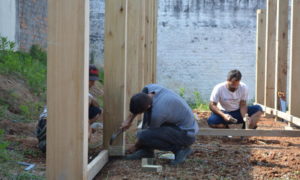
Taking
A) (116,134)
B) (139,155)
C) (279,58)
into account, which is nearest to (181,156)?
(139,155)

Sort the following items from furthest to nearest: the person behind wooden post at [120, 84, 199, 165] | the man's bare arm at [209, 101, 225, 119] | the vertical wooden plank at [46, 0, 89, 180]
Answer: the man's bare arm at [209, 101, 225, 119] → the person behind wooden post at [120, 84, 199, 165] → the vertical wooden plank at [46, 0, 89, 180]

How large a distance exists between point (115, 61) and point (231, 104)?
9.68 ft

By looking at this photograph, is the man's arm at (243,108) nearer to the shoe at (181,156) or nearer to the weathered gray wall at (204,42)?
the shoe at (181,156)

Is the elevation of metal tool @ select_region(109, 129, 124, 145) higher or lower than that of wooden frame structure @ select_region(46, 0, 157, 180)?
lower

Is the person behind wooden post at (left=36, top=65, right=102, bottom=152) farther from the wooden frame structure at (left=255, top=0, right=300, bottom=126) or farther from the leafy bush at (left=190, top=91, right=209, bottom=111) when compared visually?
the leafy bush at (left=190, top=91, right=209, bottom=111)

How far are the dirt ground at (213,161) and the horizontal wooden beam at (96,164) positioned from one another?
0.25 feet

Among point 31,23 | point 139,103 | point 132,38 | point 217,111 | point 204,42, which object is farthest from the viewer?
point 204,42

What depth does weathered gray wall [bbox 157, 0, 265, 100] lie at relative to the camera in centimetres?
1452

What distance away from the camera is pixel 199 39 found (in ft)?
47.8

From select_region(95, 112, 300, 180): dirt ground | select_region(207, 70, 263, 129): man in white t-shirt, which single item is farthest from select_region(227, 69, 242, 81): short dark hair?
select_region(95, 112, 300, 180): dirt ground

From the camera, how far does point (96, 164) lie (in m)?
3.65

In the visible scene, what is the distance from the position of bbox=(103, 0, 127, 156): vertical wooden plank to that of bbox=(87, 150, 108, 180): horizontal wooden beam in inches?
12.3

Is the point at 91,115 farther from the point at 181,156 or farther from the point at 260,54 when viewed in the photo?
the point at 260,54

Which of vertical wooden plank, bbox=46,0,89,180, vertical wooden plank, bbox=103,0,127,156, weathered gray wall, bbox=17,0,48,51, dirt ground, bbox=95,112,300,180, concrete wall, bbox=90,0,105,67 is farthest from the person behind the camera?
concrete wall, bbox=90,0,105,67
